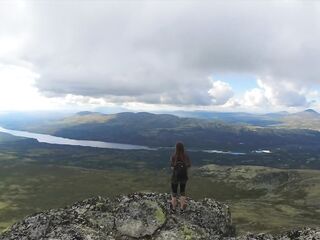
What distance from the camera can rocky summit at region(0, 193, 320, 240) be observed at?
27281mm

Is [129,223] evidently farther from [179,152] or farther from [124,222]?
[179,152]

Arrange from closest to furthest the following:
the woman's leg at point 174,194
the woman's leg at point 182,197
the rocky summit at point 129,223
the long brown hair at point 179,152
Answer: the rocky summit at point 129,223 < the long brown hair at point 179,152 < the woman's leg at point 174,194 < the woman's leg at point 182,197

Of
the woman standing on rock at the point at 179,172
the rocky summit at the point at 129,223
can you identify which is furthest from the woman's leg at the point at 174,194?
the rocky summit at the point at 129,223

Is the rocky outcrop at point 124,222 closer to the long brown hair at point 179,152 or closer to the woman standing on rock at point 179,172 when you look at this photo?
the woman standing on rock at point 179,172

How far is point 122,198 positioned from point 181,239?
6.60 meters

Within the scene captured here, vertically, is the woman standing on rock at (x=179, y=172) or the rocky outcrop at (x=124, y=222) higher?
the woman standing on rock at (x=179, y=172)

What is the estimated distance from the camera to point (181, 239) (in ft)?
90.2

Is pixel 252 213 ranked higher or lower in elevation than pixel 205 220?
lower

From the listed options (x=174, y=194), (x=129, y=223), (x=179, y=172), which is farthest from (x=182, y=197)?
(x=129, y=223)

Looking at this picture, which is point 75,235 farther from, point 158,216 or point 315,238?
point 315,238

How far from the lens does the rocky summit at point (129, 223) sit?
2728 cm

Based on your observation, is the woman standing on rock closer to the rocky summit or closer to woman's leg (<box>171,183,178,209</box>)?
woman's leg (<box>171,183,178,209</box>)

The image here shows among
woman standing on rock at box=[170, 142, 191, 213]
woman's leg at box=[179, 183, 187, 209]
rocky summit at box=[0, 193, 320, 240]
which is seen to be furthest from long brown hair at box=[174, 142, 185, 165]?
rocky summit at box=[0, 193, 320, 240]

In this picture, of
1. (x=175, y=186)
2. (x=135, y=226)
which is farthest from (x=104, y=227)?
(x=175, y=186)
